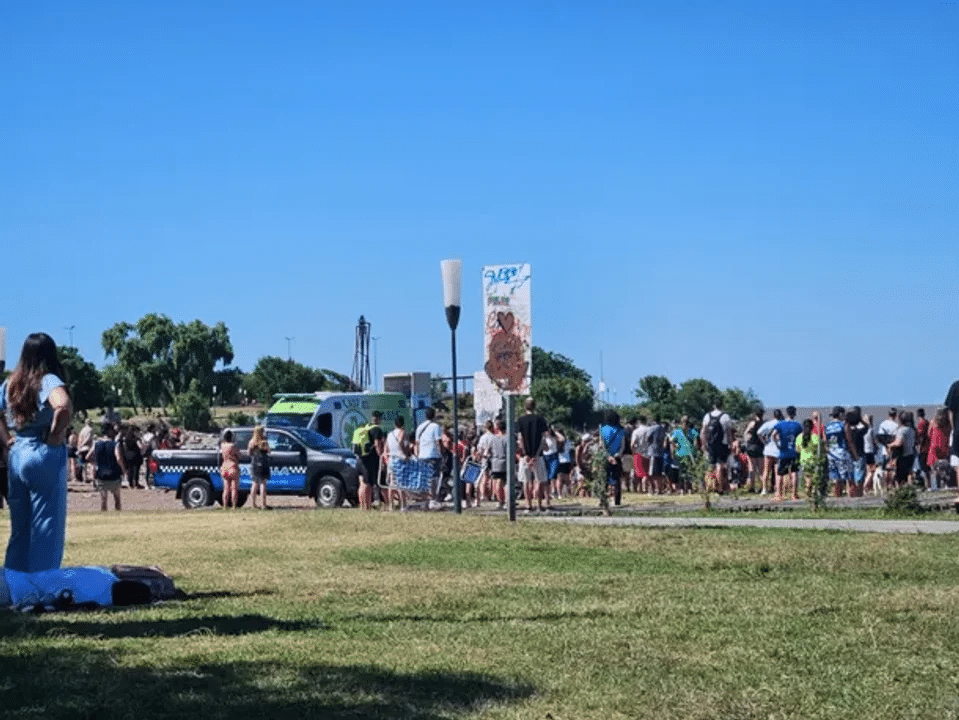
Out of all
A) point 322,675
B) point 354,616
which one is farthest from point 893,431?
point 322,675

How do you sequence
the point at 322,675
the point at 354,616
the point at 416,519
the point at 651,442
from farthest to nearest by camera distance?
the point at 651,442 < the point at 416,519 < the point at 354,616 < the point at 322,675

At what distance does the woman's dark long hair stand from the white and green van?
101 feet

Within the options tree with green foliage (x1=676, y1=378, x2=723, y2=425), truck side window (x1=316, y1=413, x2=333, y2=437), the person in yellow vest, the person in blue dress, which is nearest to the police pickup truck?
the person in yellow vest

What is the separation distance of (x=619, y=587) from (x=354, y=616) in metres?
2.56

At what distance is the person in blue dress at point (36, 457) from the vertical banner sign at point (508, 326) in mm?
10574

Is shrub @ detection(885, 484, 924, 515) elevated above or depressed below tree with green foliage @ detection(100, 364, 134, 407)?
below

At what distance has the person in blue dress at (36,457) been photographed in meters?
10.1

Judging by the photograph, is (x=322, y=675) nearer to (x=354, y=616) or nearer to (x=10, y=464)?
(x=354, y=616)

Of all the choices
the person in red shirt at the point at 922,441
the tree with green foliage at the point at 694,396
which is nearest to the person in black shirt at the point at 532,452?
the person in red shirt at the point at 922,441

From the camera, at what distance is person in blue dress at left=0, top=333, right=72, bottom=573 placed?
33.0 ft

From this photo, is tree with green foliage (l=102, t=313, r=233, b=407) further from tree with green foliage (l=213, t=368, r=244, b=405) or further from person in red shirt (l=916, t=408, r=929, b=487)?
person in red shirt (l=916, t=408, r=929, b=487)

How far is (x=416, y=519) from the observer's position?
19.9 m

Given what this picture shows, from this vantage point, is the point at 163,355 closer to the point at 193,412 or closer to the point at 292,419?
the point at 193,412

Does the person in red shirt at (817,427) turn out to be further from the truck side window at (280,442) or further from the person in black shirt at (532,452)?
the truck side window at (280,442)
